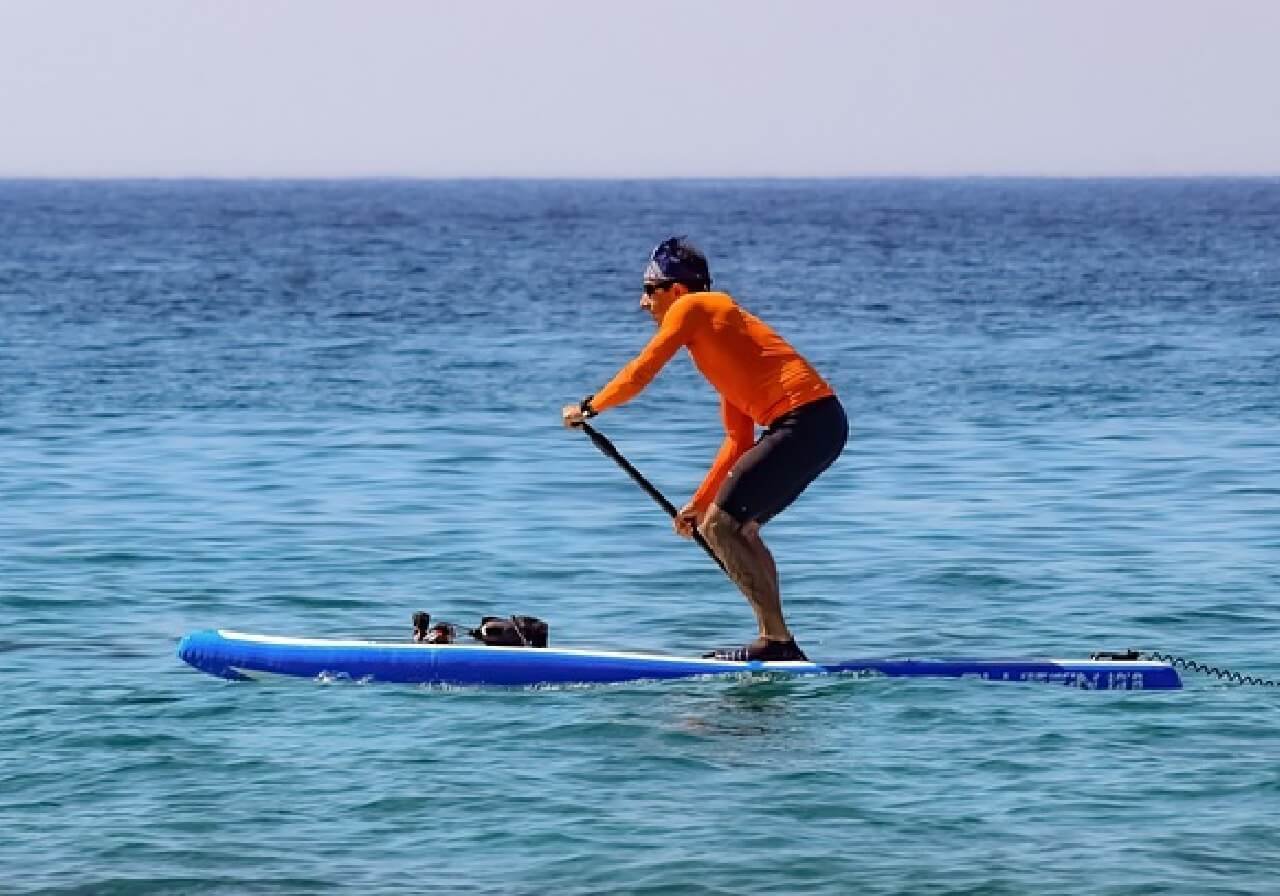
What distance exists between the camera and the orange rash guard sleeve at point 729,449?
41.6 feet

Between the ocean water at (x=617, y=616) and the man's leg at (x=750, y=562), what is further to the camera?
the man's leg at (x=750, y=562)

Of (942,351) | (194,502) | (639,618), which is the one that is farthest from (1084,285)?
(639,618)

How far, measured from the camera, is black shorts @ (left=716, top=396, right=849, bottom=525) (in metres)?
12.4

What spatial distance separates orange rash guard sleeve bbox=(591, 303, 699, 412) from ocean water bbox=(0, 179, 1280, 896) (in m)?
1.59

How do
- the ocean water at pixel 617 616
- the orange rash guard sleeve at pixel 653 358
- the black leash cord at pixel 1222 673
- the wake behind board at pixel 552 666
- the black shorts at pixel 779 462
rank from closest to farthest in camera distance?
the ocean water at pixel 617 616 → the orange rash guard sleeve at pixel 653 358 → the black shorts at pixel 779 462 → the wake behind board at pixel 552 666 → the black leash cord at pixel 1222 673

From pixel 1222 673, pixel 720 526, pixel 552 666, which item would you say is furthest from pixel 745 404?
pixel 1222 673

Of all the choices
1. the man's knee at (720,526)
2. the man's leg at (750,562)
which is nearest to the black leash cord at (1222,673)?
the man's leg at (750,562)

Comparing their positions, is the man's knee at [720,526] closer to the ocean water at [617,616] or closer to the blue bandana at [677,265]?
→ the ocean water at [617,616]

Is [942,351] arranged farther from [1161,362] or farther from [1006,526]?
[1006,526]

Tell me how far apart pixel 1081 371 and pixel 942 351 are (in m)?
5.35

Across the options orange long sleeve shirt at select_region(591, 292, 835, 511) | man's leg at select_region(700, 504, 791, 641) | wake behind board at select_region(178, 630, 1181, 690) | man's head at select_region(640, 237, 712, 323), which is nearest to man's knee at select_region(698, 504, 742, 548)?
man's leg at select_region(700, 504, 791, 641)

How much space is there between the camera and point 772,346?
40.6 feet

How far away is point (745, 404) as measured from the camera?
41.0 ft

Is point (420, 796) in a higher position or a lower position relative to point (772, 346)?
lower
